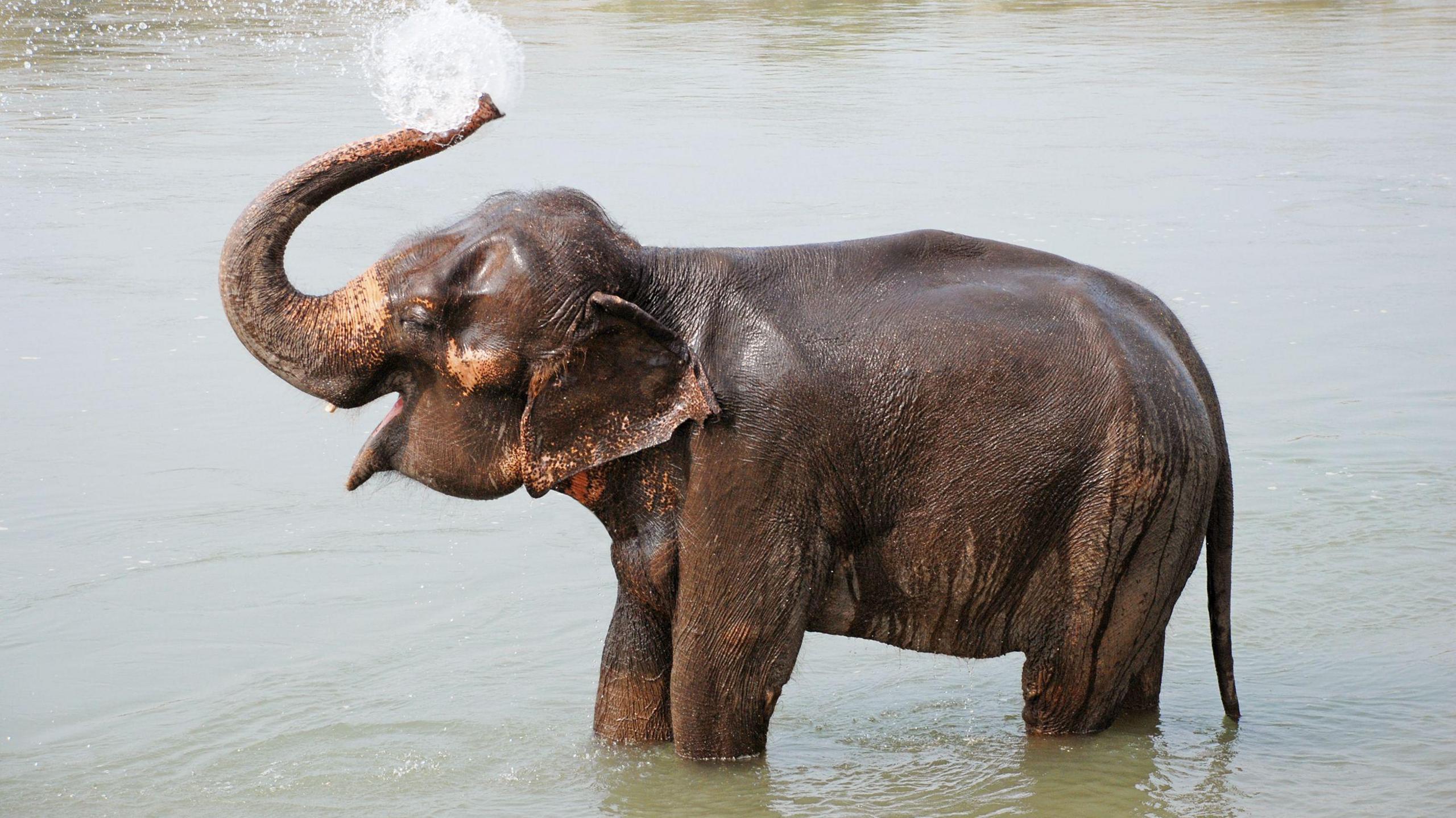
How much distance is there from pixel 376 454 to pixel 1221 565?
202 centimetres

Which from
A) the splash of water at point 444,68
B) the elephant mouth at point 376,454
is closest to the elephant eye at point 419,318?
the elephant mouth at point 376,454

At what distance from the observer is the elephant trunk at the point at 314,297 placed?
376 centimetres

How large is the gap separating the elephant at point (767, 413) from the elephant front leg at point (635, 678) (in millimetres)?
254

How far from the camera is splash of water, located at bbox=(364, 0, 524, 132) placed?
12.6ft

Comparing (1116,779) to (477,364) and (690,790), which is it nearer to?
(690,790)

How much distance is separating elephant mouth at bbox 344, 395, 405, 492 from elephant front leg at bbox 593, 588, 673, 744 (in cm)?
69

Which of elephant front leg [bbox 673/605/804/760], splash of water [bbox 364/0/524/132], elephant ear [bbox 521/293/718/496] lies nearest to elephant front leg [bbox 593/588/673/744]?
elephant front leg [bbox 673/605/804/760]

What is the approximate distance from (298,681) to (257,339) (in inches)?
66.9

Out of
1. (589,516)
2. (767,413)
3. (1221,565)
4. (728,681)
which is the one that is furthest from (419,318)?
(589,516)

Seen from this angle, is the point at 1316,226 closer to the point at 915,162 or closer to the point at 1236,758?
the point at 915,162

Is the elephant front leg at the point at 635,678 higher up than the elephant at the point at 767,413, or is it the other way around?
the elephant at the point at 767,413

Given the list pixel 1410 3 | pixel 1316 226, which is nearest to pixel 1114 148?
pixel 1316 226

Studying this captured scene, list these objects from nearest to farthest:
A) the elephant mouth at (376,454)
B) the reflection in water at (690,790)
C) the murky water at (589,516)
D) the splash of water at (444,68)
→ the splash of water at (444,68) → the elephant mouth at (376,454) → the reflection in water at (690,790) → the murky water at (589,516)

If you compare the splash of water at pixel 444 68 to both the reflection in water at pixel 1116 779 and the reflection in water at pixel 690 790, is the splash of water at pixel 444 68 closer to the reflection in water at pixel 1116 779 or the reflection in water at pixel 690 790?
the reflection in water at pixel 690 790
